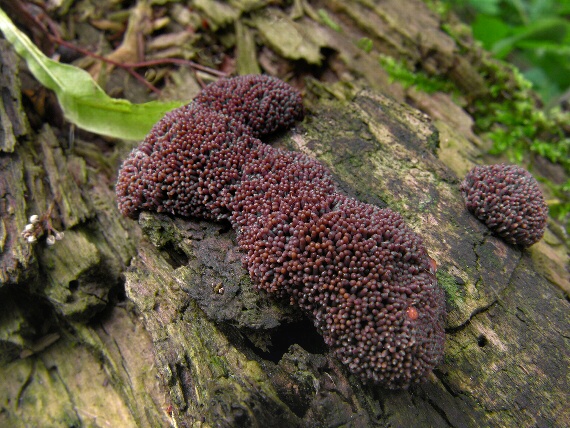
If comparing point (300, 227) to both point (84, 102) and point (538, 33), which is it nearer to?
point (84, 102)

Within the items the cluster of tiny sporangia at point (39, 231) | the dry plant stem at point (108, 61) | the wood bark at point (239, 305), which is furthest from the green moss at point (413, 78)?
the cluster of tiny sporangia at point (39, 231)

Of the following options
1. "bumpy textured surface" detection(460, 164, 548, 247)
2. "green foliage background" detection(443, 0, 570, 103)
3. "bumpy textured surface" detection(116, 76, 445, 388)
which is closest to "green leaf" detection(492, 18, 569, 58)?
"green foliage background" detection(443, 0, 570, 103)

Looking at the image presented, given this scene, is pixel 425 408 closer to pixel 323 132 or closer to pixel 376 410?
pixel 376 410

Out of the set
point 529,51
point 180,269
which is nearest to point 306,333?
point 180,269

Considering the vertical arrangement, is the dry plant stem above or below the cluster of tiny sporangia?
above

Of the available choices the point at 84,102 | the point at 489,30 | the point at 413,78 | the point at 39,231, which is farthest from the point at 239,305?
the point at 489,30

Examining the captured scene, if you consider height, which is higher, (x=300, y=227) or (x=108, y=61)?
(x=300, y=227)

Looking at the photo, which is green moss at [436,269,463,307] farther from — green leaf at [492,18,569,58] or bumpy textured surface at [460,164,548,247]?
green leaf at [492,18,569,58]
